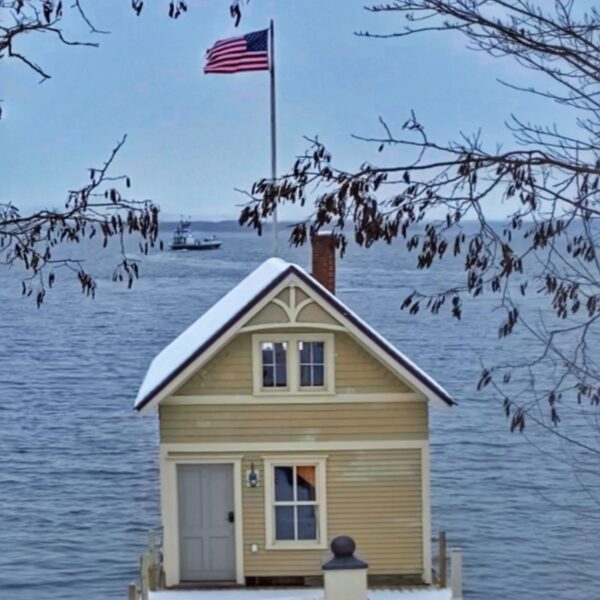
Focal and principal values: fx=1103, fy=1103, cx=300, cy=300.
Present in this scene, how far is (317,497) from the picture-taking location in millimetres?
18750

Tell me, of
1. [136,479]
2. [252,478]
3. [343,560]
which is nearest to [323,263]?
[252,478]

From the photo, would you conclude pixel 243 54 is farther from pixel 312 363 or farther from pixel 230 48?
pixel 312 363

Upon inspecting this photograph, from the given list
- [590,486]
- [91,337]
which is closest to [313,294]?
[590,486]

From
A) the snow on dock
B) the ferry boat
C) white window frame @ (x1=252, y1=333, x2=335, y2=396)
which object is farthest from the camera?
the ferry boat

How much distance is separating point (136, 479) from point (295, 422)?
19895mm

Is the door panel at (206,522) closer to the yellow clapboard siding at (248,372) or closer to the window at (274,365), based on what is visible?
the yellow clapboard siding at (248,372)

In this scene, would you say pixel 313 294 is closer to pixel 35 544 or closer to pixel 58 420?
pixel 35 544

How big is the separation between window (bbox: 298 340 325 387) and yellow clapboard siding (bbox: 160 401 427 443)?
0.43 meters

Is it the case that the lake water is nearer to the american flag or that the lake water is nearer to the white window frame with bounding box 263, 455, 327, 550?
the white window frame with bounding box 263, 455, 327, 550

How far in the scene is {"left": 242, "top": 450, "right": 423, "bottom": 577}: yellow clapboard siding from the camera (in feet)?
61.4

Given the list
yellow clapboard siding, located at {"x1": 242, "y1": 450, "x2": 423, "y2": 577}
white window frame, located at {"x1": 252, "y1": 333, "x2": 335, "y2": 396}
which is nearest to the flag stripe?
white window frame, located at {"x1": 252, "y1": 333, "x2": 335, "y2": 396}

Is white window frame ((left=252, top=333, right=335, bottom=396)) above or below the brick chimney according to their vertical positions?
below

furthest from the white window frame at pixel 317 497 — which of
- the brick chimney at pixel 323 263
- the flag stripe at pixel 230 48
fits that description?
the flag stripe at pixel 230 48

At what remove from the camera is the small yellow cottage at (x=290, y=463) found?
60.8 feet
